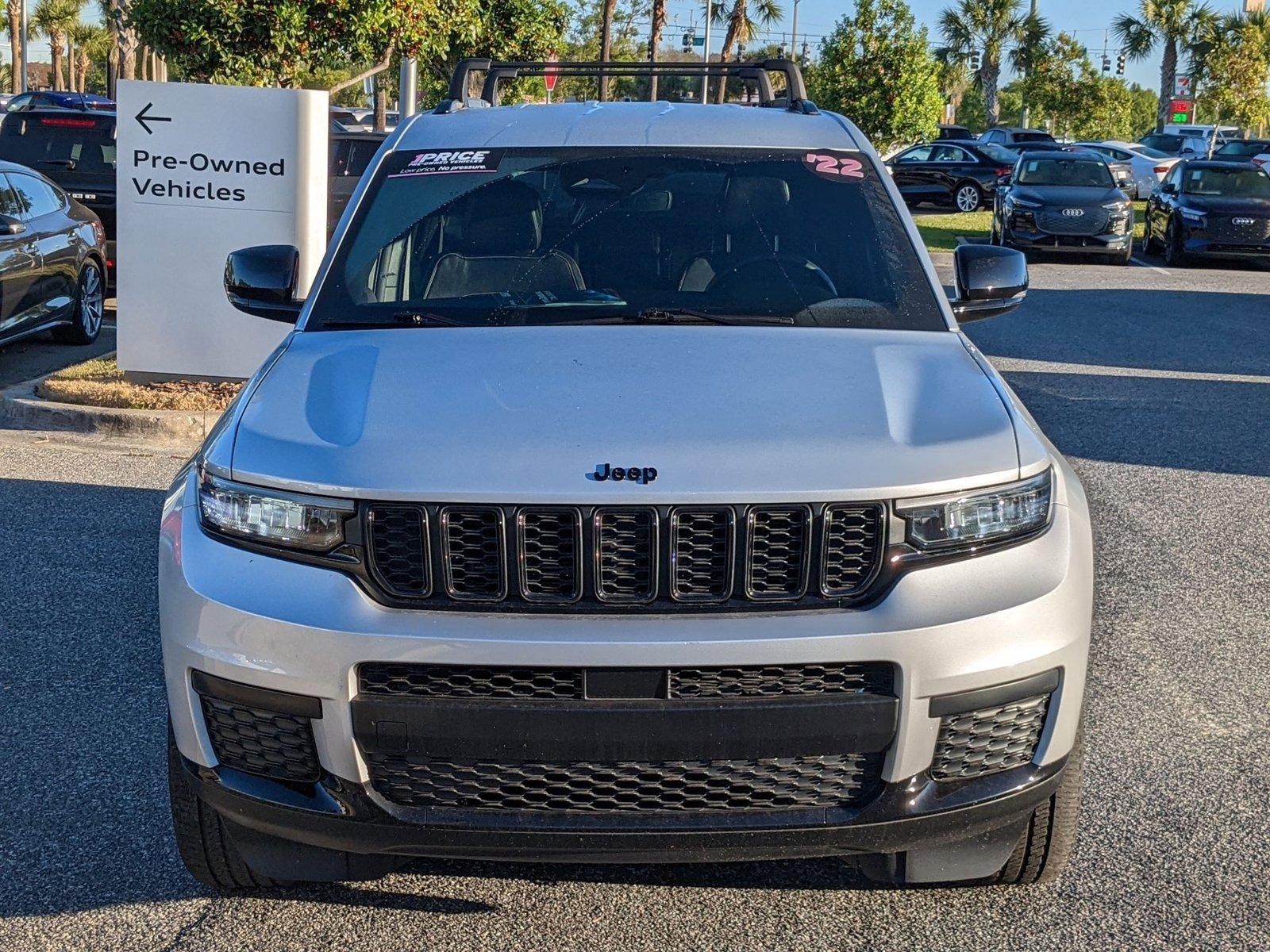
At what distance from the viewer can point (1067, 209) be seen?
2233cm

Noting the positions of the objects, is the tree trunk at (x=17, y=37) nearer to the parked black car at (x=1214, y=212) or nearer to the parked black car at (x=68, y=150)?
the parked black car at (x=1214, y=212)

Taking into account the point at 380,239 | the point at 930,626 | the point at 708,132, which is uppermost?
the point at 708,132

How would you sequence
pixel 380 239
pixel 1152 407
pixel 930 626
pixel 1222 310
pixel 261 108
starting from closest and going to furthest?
pixel 930 626
pixel 380 239
pixel 261 108
pixel 1152 407
pixel 1222 310

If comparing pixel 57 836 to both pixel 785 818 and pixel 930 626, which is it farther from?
pixel 930 626

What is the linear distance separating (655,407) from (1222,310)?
613 inches

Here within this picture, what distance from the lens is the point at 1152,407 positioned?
10.9m

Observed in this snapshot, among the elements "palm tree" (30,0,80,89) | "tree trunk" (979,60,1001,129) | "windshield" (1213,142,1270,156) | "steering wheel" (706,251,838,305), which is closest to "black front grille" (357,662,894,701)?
"steering wheel" (706,251,838,305)

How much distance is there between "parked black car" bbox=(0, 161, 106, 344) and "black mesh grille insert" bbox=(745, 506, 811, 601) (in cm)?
886

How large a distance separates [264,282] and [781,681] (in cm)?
238

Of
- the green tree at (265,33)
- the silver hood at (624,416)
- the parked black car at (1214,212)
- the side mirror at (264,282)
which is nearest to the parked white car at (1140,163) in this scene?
the parked black car at (1214,212)

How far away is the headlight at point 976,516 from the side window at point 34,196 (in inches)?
390

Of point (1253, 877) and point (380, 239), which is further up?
point (380, 239)

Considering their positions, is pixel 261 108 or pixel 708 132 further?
pixel 261 108

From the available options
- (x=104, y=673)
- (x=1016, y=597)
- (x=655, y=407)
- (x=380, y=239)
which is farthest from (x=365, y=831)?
(x=104, y=673)
